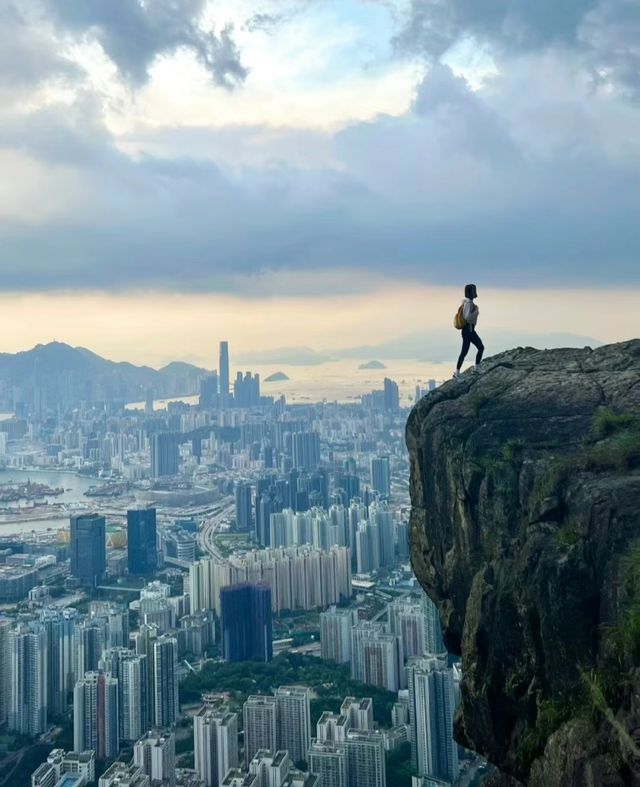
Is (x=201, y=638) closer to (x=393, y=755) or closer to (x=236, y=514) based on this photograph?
(x=393, y=755)

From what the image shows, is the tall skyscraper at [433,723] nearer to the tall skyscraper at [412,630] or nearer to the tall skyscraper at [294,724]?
the tall skyscraper at [294,724]

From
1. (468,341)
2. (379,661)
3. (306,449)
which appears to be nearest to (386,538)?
(379,661)

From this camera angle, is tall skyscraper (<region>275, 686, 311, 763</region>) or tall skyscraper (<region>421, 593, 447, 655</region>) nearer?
tall skyscraper (<region>275, 686, 311, 763</region>)

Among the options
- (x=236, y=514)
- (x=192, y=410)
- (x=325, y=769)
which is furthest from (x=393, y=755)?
(x=192, y=410)

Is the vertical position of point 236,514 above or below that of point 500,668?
below

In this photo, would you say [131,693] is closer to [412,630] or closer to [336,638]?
[336,638]

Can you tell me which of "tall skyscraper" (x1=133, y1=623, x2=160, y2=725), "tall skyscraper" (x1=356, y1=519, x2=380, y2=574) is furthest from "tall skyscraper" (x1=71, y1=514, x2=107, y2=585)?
"tall skyscraper" (x1=133, y1=623, x2=160, y2=725)

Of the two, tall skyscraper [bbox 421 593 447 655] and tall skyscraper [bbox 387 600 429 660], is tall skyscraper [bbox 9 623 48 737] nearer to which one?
tall skyscraper [bbox 387 600 429 660]
